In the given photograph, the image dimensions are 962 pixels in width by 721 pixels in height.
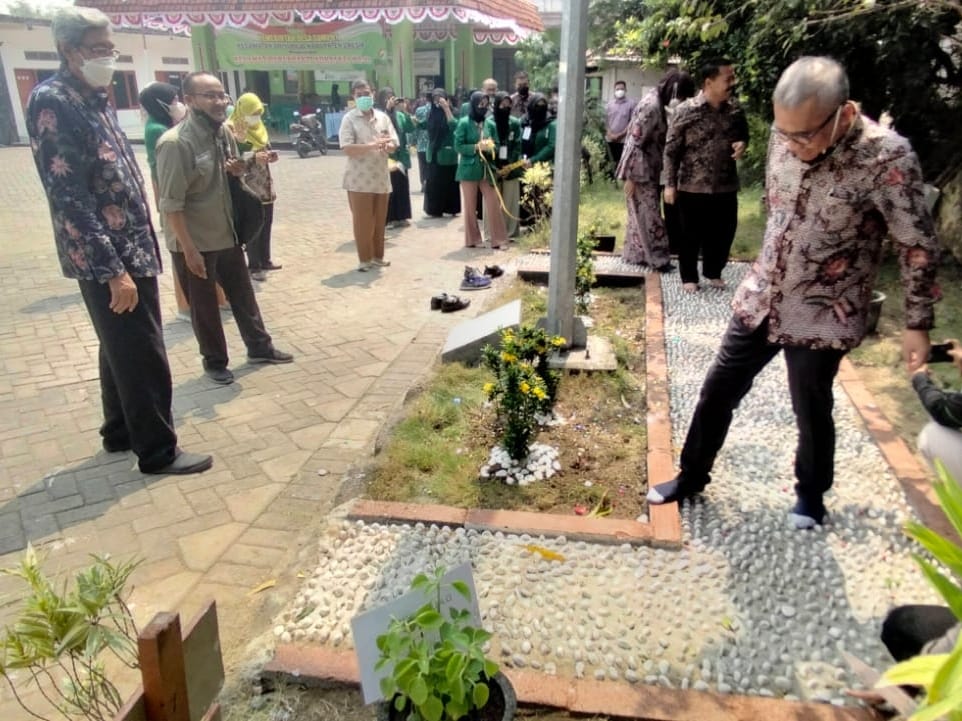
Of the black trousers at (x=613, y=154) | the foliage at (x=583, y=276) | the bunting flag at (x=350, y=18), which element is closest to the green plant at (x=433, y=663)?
the foliage at (x=583, y=276)

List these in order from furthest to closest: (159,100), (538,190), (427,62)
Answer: (427,62) → (538,190) → (159,100)

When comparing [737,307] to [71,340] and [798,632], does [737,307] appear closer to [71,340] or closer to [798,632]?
[798,632]

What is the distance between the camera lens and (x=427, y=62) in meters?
21.4

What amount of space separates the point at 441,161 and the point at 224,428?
244 inches

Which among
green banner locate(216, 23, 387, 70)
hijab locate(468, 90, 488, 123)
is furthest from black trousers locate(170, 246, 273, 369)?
green banner locate(216, 23, 387, 70)

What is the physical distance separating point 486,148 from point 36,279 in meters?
4.68

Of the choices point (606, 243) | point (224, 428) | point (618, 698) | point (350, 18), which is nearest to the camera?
point (618, 698)

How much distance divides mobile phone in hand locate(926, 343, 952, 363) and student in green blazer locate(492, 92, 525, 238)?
6209mm

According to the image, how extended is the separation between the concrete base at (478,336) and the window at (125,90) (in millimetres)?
23845

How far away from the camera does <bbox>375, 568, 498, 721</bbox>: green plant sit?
5.43ft

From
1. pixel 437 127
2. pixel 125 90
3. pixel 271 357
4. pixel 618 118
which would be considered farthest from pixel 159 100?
pixel 125 90

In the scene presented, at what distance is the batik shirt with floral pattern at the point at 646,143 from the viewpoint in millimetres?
6410

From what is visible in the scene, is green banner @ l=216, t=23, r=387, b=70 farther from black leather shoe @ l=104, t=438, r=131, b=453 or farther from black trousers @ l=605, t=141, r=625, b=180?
black leather shoe @ l=104, t=438, r=131, b=453

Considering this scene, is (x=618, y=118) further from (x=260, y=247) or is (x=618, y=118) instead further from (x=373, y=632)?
(x=373, y=632)
